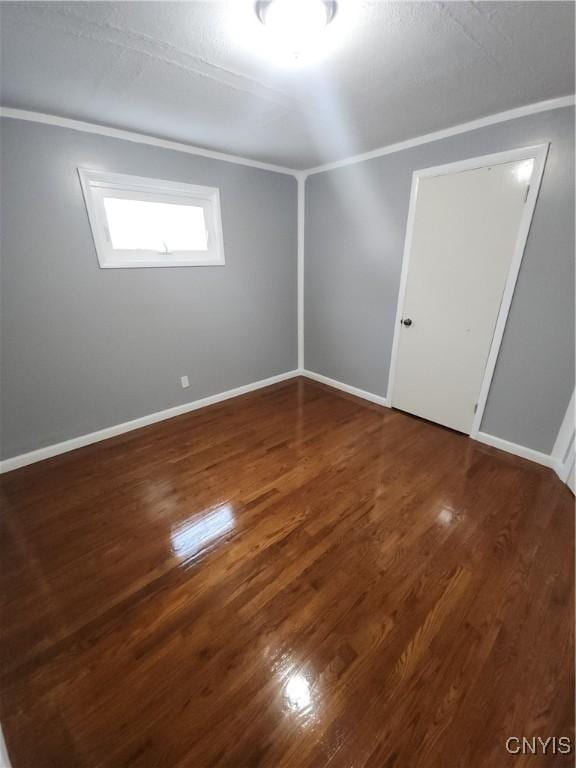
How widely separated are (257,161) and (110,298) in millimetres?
1881

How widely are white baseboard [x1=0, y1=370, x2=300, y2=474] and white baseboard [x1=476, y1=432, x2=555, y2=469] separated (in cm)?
226

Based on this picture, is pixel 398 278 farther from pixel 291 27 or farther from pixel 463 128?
pixel 291 27

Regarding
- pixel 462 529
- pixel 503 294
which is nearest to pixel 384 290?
pixel 503 294

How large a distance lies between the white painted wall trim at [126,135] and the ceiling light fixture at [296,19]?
1491mm

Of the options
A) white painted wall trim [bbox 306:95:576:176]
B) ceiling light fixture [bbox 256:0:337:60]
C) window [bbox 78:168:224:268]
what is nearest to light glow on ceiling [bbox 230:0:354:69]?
ceiling light fixture [bbox 256:0:337:60]

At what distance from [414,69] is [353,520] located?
7.76ft

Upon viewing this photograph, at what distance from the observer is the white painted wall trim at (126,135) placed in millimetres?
1837

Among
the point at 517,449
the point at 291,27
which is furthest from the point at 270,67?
the point at 517,449

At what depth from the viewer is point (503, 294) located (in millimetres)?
2152

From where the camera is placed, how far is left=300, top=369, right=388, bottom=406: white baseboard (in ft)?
10.5

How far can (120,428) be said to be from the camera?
105 inches

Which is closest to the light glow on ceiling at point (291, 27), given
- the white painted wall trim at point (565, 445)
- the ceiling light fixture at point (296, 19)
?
the ceiling light fixture at point (296, 19)

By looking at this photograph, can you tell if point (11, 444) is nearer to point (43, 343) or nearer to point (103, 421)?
point (103, 421)

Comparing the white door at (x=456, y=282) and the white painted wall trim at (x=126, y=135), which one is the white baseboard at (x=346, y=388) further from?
the white painted wall trim at (x=126, y=135)
